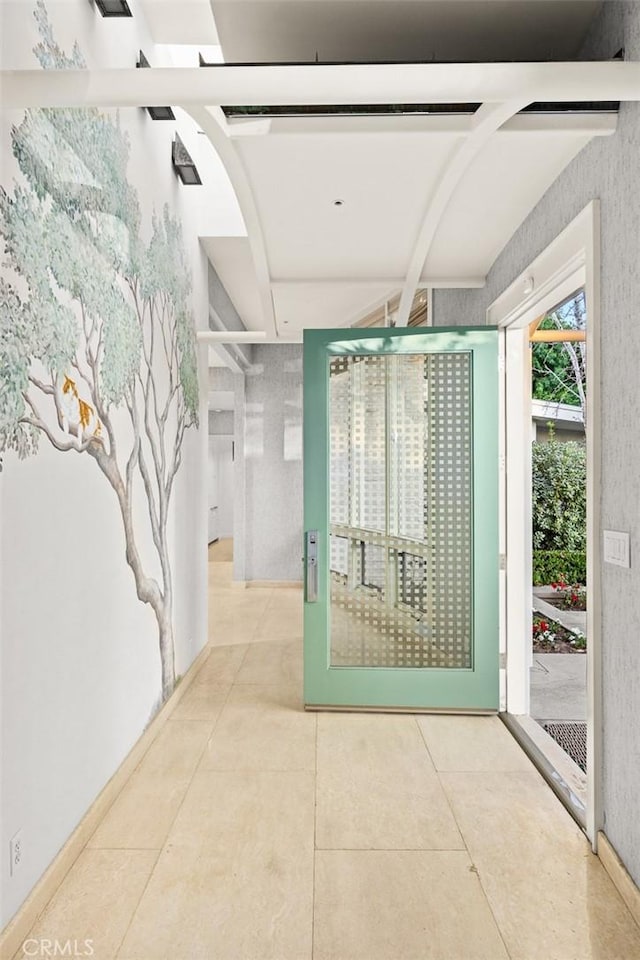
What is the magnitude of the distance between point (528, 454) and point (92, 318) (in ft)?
7.51

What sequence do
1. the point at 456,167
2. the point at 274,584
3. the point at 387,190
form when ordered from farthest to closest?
the point at 274,584 → the point at 387,190 → the point at 456,167

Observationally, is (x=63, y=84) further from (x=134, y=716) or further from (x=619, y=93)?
(x=134, y=716)

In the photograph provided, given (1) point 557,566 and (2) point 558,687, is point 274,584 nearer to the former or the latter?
(1) point 557,566

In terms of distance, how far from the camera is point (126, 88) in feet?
4.93

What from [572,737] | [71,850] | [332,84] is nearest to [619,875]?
[572,737]

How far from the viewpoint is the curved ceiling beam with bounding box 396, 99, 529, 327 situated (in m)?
1.69

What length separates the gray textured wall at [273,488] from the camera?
23.7ft

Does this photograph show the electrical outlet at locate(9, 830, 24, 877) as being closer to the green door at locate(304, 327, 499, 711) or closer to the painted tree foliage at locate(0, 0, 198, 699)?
the painted tree foliage at locate(0, 0, 198, 699)

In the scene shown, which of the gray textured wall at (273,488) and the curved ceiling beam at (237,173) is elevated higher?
the curved ceiling beam at (237,173)

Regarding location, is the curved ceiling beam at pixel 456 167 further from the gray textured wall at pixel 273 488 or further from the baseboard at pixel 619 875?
the gray textured wall at pixel 273 488

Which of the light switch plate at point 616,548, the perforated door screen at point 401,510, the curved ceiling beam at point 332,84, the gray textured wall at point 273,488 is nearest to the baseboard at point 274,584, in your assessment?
the gray textured wall at point 273,488

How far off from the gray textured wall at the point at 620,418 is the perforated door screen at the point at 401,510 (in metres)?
1.25

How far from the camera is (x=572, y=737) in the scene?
10.1ft

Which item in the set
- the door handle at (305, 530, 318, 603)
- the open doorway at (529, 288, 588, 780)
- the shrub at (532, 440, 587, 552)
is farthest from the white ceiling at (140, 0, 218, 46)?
the shrub at (532, 440, 587, 552)
